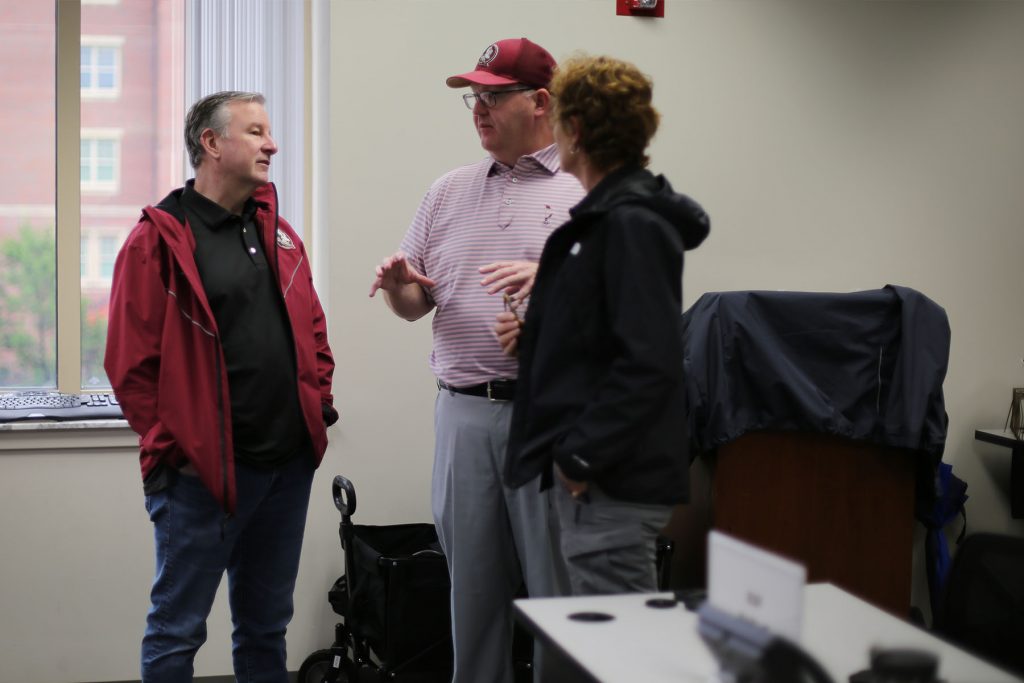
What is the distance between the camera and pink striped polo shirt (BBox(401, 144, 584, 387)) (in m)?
2.14

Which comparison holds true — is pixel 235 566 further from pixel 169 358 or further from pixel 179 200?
pixel 179 200

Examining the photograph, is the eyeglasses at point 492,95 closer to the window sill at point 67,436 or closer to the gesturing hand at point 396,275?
the gesturing hand at point 396,275

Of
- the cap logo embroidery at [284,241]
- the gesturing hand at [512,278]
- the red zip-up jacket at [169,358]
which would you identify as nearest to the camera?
the gesturing hand at [512,278]

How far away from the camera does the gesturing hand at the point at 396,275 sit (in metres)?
→ 2.11

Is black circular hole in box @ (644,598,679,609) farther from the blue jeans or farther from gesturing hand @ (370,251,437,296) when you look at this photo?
the blue jeans

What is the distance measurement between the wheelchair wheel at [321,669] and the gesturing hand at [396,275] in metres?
1.39

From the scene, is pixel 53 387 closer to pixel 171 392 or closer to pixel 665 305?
pixel 171 392

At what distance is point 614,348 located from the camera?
65.9 inches

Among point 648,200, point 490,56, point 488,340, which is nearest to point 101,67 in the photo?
point 490,56

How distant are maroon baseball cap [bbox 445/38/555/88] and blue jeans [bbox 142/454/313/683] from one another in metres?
0.94

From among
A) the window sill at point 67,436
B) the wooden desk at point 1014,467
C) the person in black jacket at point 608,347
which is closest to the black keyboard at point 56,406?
the window sill at point 67,436

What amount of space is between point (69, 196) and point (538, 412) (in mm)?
2334

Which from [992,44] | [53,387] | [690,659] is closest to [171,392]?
[690,659]

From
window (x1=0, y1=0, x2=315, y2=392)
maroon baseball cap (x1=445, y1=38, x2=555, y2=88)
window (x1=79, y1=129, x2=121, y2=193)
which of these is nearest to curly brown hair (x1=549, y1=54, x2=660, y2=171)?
maroon baseball cap (x1=445, y1=38, x2=555, y2=88)
